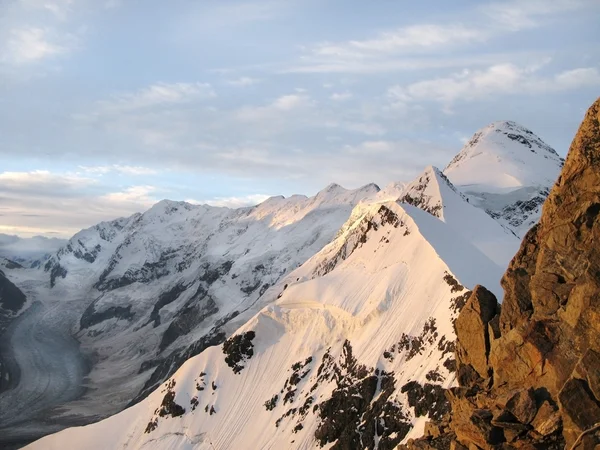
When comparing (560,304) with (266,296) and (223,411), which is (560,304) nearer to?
(223,411)

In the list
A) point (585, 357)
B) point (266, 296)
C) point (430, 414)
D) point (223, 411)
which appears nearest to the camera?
point (585, 357)

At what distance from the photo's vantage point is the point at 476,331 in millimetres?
29250

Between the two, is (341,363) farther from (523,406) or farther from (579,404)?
(579,404)

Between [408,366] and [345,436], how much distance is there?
8827mm

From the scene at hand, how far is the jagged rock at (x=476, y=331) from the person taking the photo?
28.6 metres

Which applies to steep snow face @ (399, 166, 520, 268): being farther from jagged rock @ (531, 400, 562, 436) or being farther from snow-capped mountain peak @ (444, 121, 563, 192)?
jagged rock @ (531, 400, 562, 436)

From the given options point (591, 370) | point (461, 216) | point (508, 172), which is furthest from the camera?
point (508, 172)

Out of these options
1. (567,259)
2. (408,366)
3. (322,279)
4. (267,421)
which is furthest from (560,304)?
(322,279)

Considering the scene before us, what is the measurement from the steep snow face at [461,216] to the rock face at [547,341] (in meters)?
51.8

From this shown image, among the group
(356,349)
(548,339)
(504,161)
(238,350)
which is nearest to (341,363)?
(356,349)

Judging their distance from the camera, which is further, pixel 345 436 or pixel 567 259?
pixel 345 436

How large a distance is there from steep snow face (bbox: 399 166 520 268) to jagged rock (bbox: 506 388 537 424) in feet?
183

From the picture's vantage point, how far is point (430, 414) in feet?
164

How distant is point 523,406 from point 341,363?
160ft
